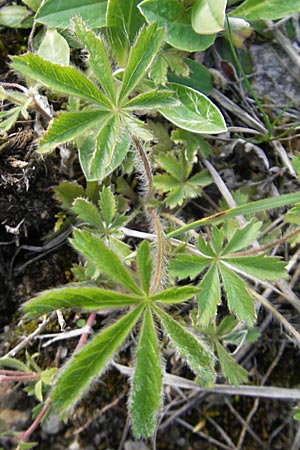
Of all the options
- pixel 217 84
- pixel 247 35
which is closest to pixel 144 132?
pixel 217 84

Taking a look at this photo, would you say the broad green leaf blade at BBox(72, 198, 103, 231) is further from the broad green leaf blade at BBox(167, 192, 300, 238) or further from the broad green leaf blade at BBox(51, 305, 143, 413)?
the broad green leaf blade at BBox(51, 305, 143, 413)

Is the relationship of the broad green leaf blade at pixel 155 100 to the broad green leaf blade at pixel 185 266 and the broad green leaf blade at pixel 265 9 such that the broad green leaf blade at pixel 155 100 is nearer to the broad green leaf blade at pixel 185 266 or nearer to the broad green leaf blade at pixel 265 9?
the broad green leaf blade at pixel 185 266

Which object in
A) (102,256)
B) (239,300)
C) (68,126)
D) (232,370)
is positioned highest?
(68,126)

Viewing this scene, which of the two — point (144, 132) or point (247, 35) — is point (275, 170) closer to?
point (247, 35)

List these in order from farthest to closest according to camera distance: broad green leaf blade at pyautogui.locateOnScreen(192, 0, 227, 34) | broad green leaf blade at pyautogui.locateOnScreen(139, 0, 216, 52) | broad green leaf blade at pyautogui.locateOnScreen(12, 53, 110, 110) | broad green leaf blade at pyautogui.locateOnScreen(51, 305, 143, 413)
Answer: broad green leaf blade at pyautogui.locateOnScreen(139, 0, 216, 52) < broad green leaf blade at pyautogui.locateOnScreen(192, 0, 227, 34) < broad green leaf blade at pyautogui.locateOnScreen(12, 53, 110, 110) < broad green leaf blade at pyautogui.locateOnScreen(51, 305, 143, 413)

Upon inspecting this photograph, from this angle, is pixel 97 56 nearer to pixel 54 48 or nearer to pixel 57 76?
pixel 57 76

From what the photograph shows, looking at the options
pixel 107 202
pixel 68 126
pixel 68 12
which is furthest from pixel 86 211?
pixel 68 12

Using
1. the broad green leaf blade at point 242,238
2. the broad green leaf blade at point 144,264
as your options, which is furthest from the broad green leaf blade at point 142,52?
the broad green leaf blade at point 242,238

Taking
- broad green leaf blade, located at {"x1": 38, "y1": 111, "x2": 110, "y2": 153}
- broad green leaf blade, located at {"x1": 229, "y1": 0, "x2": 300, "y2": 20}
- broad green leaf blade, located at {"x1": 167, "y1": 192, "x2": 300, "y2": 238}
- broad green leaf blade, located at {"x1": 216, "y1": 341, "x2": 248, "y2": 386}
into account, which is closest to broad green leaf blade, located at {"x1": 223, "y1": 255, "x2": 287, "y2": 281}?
broad green leaf blade, located at {"x1": 167, "y1": 192, "x2": 300, "y2": 238}
